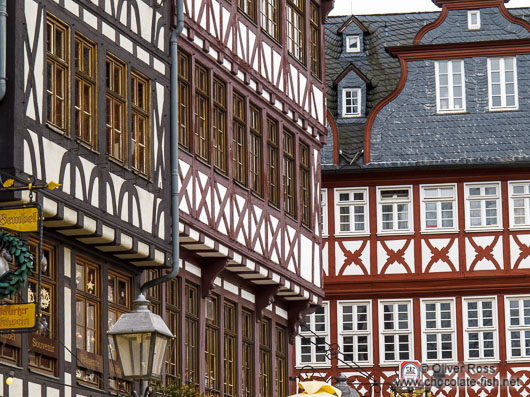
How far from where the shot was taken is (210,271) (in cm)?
2717

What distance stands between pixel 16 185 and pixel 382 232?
907 inches

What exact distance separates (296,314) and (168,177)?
802cm

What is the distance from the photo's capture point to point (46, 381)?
20797mm

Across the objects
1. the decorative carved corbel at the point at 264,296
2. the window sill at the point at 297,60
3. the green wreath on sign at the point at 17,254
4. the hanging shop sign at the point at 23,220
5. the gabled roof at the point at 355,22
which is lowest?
the green wreath on sign at the point at 17,254

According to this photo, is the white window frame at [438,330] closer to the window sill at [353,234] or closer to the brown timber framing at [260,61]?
the window sill at [353,234]

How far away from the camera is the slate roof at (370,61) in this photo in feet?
140

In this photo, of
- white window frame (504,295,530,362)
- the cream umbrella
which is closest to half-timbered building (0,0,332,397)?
the cream umbrella

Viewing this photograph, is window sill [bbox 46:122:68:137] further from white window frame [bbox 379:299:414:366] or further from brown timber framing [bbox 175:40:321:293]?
white window frame [bbox 379:299:414:366]

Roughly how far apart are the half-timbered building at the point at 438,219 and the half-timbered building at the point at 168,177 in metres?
9.46

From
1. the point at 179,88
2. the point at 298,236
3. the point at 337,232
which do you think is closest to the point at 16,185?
the point at 179,88

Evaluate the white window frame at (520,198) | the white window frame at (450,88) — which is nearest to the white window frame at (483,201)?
the white window frame at (520,198)

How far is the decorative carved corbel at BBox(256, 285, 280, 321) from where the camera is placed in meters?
29.5

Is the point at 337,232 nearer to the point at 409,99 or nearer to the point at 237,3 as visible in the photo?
the point at 409,99

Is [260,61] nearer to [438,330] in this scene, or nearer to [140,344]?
[438,330]
